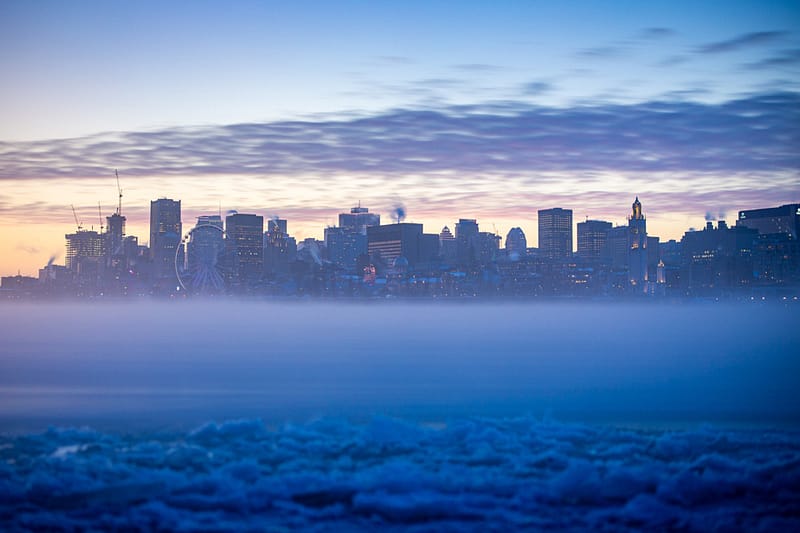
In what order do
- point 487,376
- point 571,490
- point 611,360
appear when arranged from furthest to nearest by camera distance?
1. point 611,360
2. point 487,376
3. point 571,490

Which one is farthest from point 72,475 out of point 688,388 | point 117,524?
point 688,388

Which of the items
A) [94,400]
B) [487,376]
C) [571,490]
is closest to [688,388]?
[487,376]

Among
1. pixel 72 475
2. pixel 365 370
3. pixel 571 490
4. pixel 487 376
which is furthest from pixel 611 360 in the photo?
pixel 72 475

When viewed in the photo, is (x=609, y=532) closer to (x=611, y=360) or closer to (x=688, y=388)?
(x=688, y=388)

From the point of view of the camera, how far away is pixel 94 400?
121 ft

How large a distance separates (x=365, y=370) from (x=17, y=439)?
28194 mm

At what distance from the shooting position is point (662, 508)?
1664 centimetres

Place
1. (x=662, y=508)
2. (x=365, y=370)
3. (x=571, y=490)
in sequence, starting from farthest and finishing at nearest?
(x=365, y=370)
(x=571, y=490)
(x=662, y=508)

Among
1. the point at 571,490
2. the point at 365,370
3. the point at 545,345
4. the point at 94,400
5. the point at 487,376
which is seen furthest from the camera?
the point at 545,345

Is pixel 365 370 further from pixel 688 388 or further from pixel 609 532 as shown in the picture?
pixel 609 532

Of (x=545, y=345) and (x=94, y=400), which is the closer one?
(x=94, y=400)

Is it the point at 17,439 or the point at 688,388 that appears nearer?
the point at 17,439

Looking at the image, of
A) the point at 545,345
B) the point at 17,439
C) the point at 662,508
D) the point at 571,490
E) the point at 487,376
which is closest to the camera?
the point at 662,508

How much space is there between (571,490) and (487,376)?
29.4 metres
